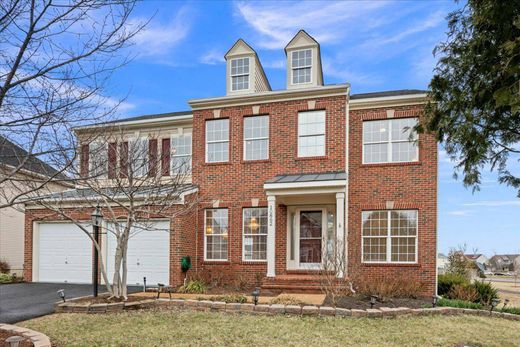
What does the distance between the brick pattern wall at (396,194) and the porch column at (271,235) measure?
8.51ft

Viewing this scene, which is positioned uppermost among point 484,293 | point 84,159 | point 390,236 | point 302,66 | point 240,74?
point 302,66

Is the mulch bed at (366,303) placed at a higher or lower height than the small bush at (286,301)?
lower

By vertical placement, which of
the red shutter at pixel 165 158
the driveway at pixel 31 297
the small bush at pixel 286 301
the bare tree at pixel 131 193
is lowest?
the driveway at pixel 31 297

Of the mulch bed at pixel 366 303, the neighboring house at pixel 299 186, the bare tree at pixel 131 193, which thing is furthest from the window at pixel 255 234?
the mulch bed at pixel 366 303

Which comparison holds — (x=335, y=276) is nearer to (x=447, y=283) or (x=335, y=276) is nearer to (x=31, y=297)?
(x=447, y=283)

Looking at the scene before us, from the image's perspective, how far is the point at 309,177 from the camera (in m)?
13.4

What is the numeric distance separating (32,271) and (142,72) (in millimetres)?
11513

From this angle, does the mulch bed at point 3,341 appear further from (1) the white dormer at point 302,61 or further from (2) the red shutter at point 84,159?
(1) the white dormer at point 302,61

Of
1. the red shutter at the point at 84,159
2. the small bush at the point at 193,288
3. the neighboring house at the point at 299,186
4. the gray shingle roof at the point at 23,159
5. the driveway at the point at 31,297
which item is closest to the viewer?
the gray shingle roof at the point at 23,159

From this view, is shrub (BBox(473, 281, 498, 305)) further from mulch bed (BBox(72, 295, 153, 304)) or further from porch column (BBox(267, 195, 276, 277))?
mulch bed (BBox(72, 295, 153, 304))

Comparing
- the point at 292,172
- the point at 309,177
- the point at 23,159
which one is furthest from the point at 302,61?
the point at 23,159

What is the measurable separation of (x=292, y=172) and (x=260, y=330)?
7.47 m

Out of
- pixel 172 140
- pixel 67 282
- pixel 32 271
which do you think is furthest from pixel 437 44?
pixel 32 271

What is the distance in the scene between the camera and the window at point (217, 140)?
15156mm
